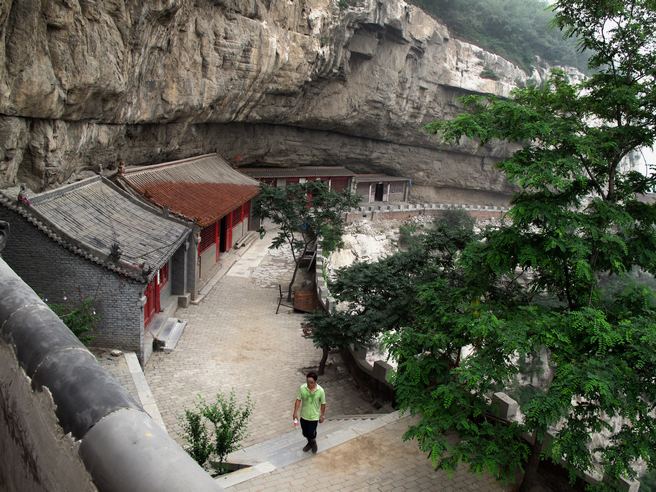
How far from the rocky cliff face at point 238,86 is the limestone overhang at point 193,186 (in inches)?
29.9

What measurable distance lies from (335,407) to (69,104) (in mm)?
8663

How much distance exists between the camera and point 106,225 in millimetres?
11352

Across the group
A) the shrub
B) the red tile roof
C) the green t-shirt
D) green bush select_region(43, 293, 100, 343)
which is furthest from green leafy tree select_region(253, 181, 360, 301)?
the shrub

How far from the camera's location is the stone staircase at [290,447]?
21.1ft

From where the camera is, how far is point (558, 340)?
5.41m

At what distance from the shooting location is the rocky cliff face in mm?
9594

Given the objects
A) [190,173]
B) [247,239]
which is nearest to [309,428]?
[190,173]

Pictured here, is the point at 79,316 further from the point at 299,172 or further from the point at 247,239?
the point at 299,172

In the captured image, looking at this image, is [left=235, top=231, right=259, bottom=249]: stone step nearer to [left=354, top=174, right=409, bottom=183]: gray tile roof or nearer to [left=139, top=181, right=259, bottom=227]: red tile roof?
[left=139, top=181, right=259, bottom=227]: red tile roof

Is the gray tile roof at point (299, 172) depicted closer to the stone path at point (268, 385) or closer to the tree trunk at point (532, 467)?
the stone path at point (268, 385)

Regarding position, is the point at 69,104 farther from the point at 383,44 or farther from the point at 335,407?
the point at 383,44

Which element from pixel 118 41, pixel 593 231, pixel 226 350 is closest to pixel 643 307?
pixel 593 231

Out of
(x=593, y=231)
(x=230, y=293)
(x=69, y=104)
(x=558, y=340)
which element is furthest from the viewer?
(x=230, y=293)

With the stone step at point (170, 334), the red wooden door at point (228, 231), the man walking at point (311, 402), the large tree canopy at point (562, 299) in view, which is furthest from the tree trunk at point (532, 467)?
the red wooden door at point (228, 231)
